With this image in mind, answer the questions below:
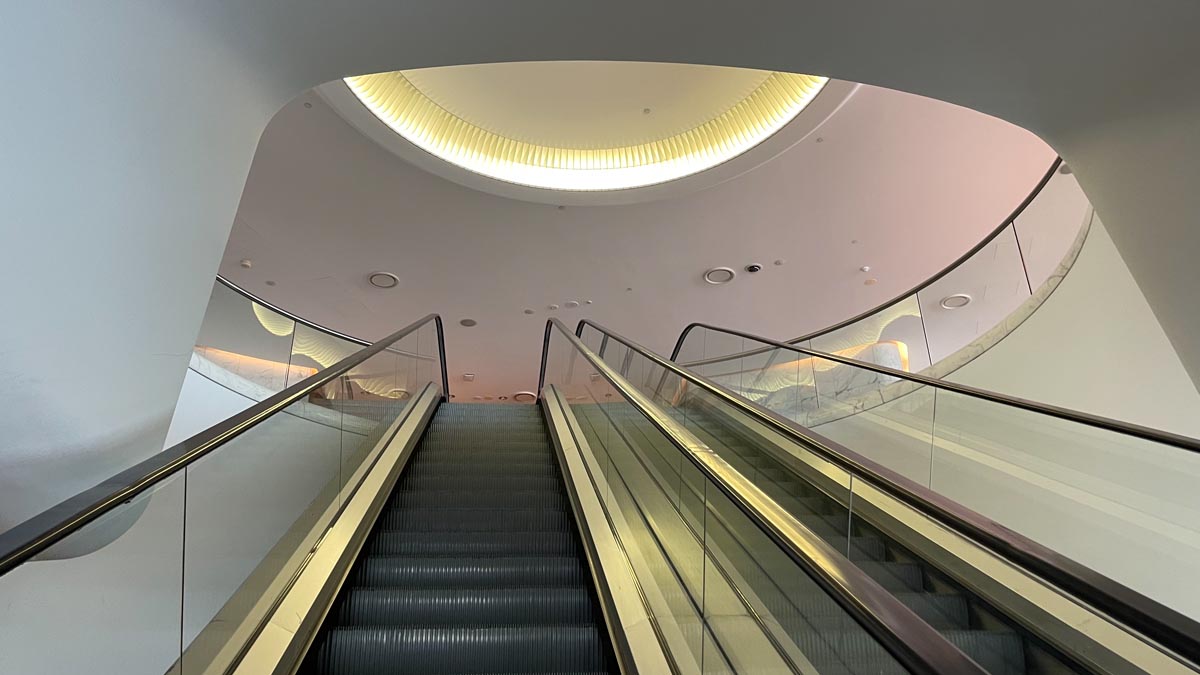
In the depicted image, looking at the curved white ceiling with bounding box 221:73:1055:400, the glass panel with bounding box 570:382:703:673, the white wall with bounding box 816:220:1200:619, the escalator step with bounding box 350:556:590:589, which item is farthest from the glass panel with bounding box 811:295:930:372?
the escalator step with bounding box 350:556:590:589

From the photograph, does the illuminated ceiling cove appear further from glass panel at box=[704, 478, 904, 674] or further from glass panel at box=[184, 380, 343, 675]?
glass panel at box=[704, 478, 904, 674]

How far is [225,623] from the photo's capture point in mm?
2072

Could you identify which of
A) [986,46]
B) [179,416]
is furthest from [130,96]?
[179,416]

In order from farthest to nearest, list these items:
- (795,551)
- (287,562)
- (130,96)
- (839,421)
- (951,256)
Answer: (951,256) → (839,421) → (287,562) → (130,96) → (795,551)

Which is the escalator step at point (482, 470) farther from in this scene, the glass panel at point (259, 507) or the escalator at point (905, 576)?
the escalator at point (905, 576)

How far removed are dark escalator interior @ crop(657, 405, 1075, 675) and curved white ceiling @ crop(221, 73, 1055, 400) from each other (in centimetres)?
471

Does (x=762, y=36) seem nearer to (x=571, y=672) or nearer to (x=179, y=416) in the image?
(x=571, y=672)

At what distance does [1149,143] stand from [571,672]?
10.2 ft

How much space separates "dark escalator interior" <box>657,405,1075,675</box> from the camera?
2.41m

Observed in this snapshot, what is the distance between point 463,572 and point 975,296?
5.22 metres

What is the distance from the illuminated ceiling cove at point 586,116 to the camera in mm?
7167

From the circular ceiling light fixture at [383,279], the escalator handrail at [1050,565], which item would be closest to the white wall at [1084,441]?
the escalator handrail at [1050,565]

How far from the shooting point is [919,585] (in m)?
3.04

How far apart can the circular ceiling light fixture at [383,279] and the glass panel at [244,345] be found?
11.2 feet
